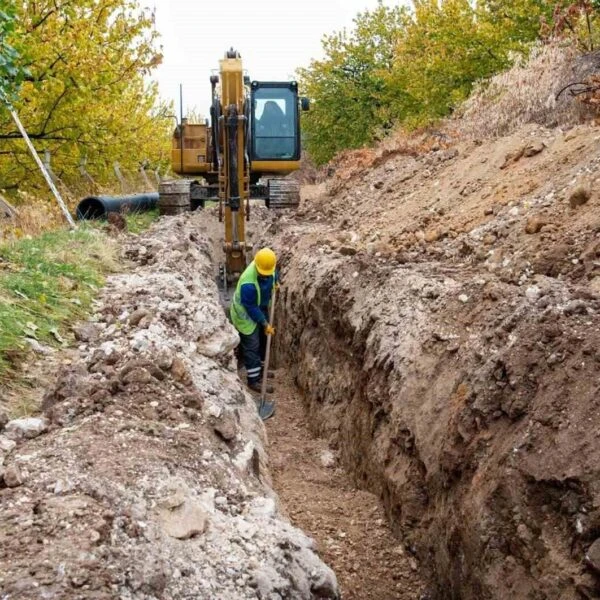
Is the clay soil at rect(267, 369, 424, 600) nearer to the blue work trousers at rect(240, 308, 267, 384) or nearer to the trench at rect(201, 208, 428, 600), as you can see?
the trench at rect(201, 208, 428, 600)

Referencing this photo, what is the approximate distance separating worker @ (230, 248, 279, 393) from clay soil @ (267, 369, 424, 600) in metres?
1.66

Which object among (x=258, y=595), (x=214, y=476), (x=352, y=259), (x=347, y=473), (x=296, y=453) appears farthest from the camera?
(x=352, y=259)

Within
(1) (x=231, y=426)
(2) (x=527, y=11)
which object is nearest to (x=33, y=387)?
(1) (x=231, y=426)

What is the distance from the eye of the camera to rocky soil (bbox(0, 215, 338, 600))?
9.62 feet

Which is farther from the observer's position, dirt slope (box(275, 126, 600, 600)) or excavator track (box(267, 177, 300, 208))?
excavator track (box(267, 177, 300, 208))

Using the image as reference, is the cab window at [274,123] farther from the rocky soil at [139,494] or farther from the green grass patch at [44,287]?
the rocky soil at [139,494]

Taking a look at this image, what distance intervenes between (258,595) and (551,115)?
434 inches

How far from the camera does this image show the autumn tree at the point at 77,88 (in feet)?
41.6

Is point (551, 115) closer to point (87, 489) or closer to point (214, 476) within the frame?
point (214, 476)

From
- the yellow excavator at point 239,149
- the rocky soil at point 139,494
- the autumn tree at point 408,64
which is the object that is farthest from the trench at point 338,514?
the autumn tree at point 408,64

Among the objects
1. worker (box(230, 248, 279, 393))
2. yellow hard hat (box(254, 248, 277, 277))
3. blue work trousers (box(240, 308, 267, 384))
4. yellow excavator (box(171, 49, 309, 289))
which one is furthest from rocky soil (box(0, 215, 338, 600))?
yellow excavator (box(171, 49, 309, 289))

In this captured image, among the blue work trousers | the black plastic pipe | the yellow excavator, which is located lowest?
the blue work trousers

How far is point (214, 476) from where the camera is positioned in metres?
4.11

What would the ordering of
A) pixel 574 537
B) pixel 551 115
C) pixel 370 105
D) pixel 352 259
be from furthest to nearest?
pixel 370 105 → pixel 551 115 → pixel 352 259 → pixel 574 537
